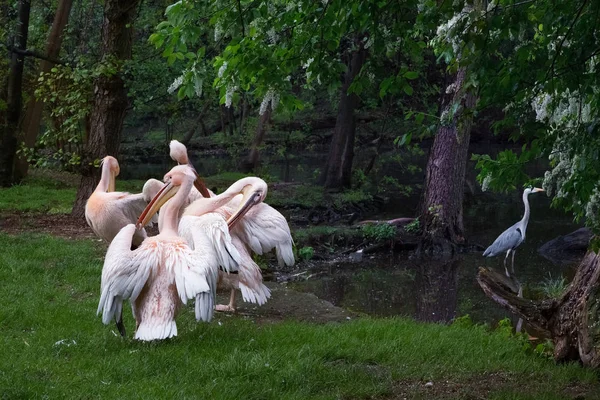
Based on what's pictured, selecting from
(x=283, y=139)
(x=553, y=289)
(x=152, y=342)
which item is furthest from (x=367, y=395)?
(x=283, y=139)

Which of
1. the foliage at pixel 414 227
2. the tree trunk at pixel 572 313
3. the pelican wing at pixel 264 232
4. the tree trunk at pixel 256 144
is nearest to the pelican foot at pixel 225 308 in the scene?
the pelican wing at pixel 264 232

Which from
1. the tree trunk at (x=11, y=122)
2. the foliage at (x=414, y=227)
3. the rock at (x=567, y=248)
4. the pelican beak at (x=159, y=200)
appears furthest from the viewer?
the tree trunk at (x=11, y=122)

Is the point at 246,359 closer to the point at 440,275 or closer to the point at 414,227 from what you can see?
the point at 440,275

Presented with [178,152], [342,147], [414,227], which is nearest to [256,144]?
[342,147]

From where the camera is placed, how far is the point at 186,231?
6918 millimetres

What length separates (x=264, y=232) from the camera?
7789mm

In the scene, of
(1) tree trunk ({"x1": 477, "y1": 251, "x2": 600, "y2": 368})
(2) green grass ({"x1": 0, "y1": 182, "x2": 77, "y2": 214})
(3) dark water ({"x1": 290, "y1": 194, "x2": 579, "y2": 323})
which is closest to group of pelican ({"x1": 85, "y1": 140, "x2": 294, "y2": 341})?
(1) tree trunk ({"x1": 477, "y1": 251, "x2": 600, "y2": 368})

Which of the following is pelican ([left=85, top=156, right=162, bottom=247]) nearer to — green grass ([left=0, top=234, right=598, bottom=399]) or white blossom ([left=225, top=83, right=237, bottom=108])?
green grass ([left=0, top=234, right=598, bottom=399])

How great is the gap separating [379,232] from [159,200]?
8.82 metres

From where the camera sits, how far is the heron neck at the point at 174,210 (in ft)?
21.5

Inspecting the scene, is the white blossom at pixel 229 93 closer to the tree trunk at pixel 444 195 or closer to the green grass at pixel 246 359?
the green grass at pixel 246 359

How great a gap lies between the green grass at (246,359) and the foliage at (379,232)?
7.60 meters

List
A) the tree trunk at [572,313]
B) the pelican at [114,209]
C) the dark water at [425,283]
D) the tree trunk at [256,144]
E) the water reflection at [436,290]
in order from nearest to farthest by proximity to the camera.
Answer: the tree trunk at [572,313] < the pelican at [114,209] < the water reflection at [436,290] < the dark water at [425,283] < the tree trunk at [256,144]

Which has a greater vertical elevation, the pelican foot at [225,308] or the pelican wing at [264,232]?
the pelican wing at [264,232]
